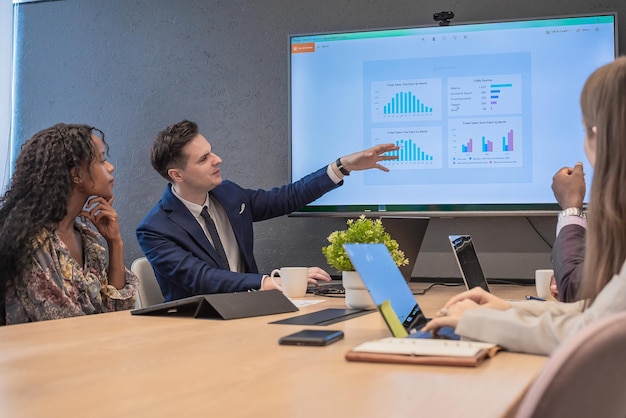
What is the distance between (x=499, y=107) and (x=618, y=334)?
104 inches

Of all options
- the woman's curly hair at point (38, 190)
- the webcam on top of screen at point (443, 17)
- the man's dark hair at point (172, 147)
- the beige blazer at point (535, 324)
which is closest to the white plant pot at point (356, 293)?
the beige blazer at point (535, 324)

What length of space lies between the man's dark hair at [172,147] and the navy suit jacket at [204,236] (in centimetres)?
18

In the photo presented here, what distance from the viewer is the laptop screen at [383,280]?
54.4 inches

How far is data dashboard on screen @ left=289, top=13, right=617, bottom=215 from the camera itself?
10.9ft

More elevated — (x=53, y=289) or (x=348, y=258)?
(x=348, y=258)

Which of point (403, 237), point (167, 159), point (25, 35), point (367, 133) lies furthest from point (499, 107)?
point (25, 35)

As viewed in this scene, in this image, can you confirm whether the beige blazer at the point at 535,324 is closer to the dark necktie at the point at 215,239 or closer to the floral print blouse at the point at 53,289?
the floral print blouse at the point at 53,289

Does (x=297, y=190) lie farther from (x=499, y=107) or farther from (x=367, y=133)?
(x=499, y=107)

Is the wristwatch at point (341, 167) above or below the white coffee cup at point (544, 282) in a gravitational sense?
above

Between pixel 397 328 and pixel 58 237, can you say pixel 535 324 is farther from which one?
pixel 58 237

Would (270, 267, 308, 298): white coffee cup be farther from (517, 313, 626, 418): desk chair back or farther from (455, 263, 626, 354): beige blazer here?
(517, 313, 626, 418): desk chair back

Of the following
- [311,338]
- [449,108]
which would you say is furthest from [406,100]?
[311,338]

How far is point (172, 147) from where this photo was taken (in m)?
3.38

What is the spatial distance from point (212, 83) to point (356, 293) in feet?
6.78
